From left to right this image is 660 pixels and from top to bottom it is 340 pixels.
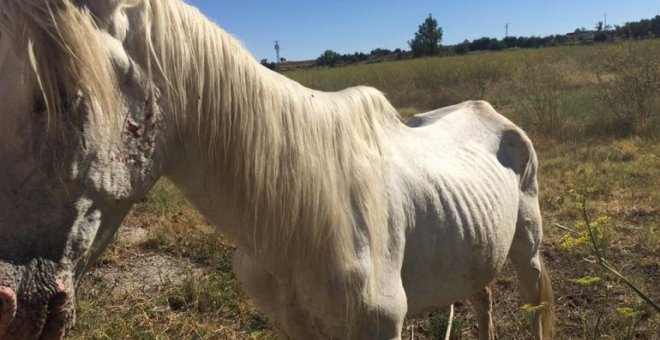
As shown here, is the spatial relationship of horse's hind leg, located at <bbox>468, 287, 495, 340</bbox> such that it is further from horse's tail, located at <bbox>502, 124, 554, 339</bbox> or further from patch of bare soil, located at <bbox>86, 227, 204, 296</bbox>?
patch of bare soil, located at <bbox>86, 227, 204, 296</bbox>

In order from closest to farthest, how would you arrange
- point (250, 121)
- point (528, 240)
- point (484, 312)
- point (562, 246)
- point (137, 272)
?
1. point (250, 121)
2. point (562, 246)
3. point (528, 240)
4. point (484, 312)
5. point (137, 272)

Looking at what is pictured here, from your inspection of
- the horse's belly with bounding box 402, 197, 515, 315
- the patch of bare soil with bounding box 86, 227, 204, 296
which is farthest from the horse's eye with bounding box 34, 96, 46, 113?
the patch of bare soil with bounding box 86, 227, 204, 296

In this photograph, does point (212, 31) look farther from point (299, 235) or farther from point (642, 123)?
point (642, 123)

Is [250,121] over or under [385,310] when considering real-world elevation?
over

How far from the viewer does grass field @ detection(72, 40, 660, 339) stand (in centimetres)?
286

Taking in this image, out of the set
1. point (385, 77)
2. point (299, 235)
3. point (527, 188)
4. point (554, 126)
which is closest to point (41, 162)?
point (299, 235)

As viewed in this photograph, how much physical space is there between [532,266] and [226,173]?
6.16ft

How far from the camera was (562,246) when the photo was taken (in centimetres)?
151

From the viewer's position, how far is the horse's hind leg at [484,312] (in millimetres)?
2764

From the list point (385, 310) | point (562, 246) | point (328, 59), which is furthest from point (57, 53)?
point (328, 59)

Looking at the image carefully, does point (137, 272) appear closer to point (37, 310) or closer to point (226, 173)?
point (226, 173)

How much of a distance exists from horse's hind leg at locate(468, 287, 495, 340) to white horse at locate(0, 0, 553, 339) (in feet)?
2.22

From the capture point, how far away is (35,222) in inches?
37.7

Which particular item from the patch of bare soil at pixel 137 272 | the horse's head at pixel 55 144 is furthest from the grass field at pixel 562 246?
the horse's head at pixel 55 144
